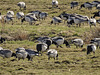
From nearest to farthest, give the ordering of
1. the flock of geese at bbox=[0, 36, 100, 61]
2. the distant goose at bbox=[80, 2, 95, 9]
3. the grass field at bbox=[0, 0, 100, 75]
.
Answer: the grass field at bbox=[0, 0, 100, 75]
the flock of geese at bbox=[0, 36, 100, 61]
the distant goose at bbox=[80, 2, 95, 9]

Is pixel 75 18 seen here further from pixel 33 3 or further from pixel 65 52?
pixel 33 3

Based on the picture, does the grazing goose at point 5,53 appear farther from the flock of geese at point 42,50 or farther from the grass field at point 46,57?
the grass field at point 46,57

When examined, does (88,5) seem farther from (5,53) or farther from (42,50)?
(5,53)

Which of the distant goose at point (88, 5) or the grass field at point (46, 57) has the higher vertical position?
the grass field at point (46, 57)

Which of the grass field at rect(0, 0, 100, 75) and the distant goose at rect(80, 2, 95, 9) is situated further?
the distant goose at rect(80, 2, 95, 9)

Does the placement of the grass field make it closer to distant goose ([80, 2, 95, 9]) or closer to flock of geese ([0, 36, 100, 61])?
flock of geese ([0, 36, 100, 61])

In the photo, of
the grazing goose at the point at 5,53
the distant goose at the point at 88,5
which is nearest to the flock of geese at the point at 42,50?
the grazing goose at the point at 5,53

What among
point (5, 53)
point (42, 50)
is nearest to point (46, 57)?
point (42, 50)

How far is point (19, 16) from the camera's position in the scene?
27.9 m

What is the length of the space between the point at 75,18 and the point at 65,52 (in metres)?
7.77

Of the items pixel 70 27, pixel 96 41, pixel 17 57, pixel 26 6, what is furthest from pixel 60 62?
pixel 26 6

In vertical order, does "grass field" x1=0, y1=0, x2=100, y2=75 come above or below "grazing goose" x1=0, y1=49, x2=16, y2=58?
below

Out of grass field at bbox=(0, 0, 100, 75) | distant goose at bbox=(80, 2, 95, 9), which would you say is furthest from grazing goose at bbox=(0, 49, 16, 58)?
distant goose at bbox=(80, 2, 95, 9)

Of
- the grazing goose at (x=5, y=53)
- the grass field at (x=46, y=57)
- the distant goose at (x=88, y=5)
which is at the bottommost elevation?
the distant goose at (x=88, y=5)
